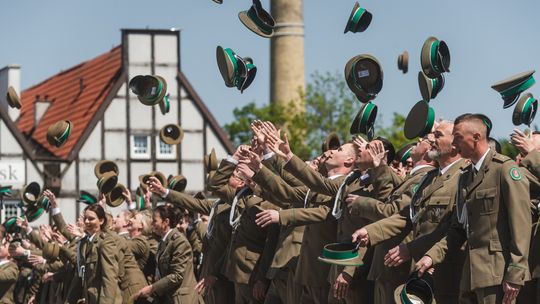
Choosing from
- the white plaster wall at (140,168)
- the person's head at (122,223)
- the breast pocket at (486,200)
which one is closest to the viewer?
the breast pocket at (486,200)

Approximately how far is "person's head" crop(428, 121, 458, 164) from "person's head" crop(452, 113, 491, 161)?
2.32 feet

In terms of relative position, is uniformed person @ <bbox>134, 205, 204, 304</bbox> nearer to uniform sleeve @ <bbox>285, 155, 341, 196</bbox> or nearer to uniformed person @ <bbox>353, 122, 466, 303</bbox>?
uniform sleeve @ <bbox>285, 155, 341, 196</bbox>

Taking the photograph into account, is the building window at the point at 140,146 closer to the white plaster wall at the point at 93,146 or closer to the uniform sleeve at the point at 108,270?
the white plaster wall at the point at 93,146

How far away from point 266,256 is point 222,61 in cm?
212

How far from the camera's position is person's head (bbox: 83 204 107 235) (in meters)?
16.7

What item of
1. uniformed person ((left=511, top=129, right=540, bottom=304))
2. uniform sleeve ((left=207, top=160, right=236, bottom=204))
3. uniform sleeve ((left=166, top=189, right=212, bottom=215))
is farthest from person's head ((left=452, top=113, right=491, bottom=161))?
uniform sleeve ((left=166, top=189, right=212, bottom=215))

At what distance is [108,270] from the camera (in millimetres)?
16172

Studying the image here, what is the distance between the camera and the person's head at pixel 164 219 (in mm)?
16219

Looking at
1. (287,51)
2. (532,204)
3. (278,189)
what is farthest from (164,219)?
(287,51)

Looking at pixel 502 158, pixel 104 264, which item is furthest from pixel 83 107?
pixel 502 158

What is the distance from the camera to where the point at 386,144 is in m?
12.5

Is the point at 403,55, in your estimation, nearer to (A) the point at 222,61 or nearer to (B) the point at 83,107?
Result: (A) the point at 222,61

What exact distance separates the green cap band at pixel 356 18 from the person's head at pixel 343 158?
104 centimetres

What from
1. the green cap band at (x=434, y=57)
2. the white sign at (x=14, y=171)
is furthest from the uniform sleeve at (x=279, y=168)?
the white sign at (x=14, y=171)
